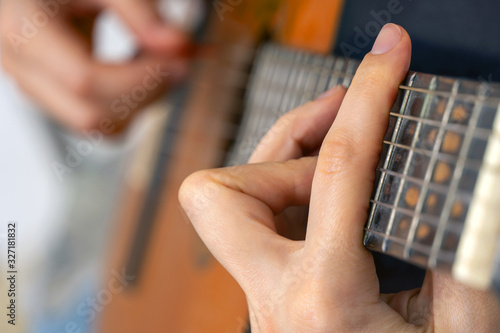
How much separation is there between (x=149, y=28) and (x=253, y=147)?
361 mm

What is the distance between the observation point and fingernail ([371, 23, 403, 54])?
16.1 inches

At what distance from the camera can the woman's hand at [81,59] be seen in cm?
98

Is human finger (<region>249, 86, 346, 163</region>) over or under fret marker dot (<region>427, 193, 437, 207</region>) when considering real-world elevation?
over

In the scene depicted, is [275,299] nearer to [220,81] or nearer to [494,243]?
[494,243]

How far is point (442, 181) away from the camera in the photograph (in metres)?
0.35

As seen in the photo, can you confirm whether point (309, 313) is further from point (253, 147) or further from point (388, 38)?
point (253, 147)

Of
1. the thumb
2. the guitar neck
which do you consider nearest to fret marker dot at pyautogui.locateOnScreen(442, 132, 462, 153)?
the guitar neck

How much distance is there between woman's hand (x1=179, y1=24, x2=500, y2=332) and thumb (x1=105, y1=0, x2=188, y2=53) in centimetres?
58

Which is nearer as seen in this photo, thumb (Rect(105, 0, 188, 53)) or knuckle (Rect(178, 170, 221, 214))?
knuckle (Rect(178, 170, 221, 214))

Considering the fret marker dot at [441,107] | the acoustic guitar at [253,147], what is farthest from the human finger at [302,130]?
the fret marker dot at [441,107]

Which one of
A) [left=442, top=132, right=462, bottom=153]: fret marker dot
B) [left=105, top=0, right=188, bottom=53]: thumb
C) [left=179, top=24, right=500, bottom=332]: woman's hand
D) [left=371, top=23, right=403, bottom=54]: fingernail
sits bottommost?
[left=179, top=24, right=500, bottom=332]: woman's hand

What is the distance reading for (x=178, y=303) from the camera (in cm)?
98

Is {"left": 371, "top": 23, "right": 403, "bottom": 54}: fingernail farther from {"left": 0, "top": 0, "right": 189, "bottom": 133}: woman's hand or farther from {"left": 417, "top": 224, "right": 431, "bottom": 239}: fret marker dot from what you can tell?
{"left": 0, "top": 0, "right": 189, "bottom": 133}: woman's hand

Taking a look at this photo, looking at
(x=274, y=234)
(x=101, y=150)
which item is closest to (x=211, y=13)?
(x=274, y=234)
